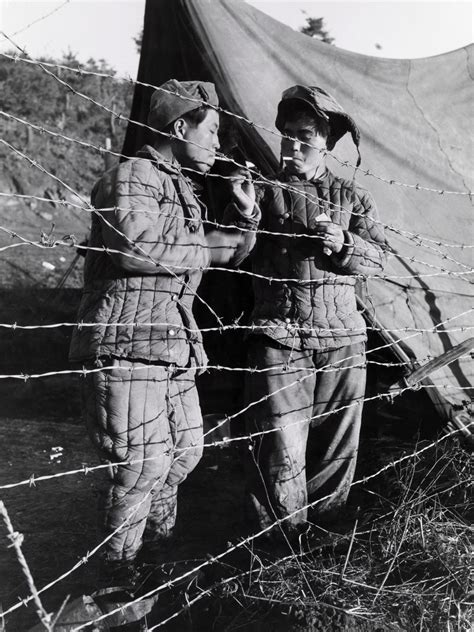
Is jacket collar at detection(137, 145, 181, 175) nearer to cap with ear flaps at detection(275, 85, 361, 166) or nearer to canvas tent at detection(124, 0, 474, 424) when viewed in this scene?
cap with ear flaps at detection(275, 85, 361, 166)

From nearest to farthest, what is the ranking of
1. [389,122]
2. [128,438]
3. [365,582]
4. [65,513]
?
[128,438]
[365,582]
[65,513]
[389,122]

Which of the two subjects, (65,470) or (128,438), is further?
(65,470)

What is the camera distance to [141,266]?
241 centimetres

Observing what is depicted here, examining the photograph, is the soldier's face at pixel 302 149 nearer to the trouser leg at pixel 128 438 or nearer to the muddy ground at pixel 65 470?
the trouser leg at pixel 128 438

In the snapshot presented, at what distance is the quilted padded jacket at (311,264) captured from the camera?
9.43ft

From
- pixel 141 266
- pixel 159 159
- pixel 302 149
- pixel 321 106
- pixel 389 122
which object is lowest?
pixel 141 266

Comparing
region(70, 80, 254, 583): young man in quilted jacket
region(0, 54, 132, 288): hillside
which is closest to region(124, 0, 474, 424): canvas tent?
region(70, 80, 254, 583): young man in quilted jacket

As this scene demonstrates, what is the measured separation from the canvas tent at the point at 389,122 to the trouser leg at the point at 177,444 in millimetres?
1166

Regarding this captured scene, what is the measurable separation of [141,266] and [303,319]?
79cm

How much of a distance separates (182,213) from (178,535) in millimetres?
1592

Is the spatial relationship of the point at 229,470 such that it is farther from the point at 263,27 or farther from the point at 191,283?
the point at 263,27

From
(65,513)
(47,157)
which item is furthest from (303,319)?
(47,157)

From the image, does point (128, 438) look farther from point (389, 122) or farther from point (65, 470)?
point (389, 122)

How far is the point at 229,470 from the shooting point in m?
4.40
